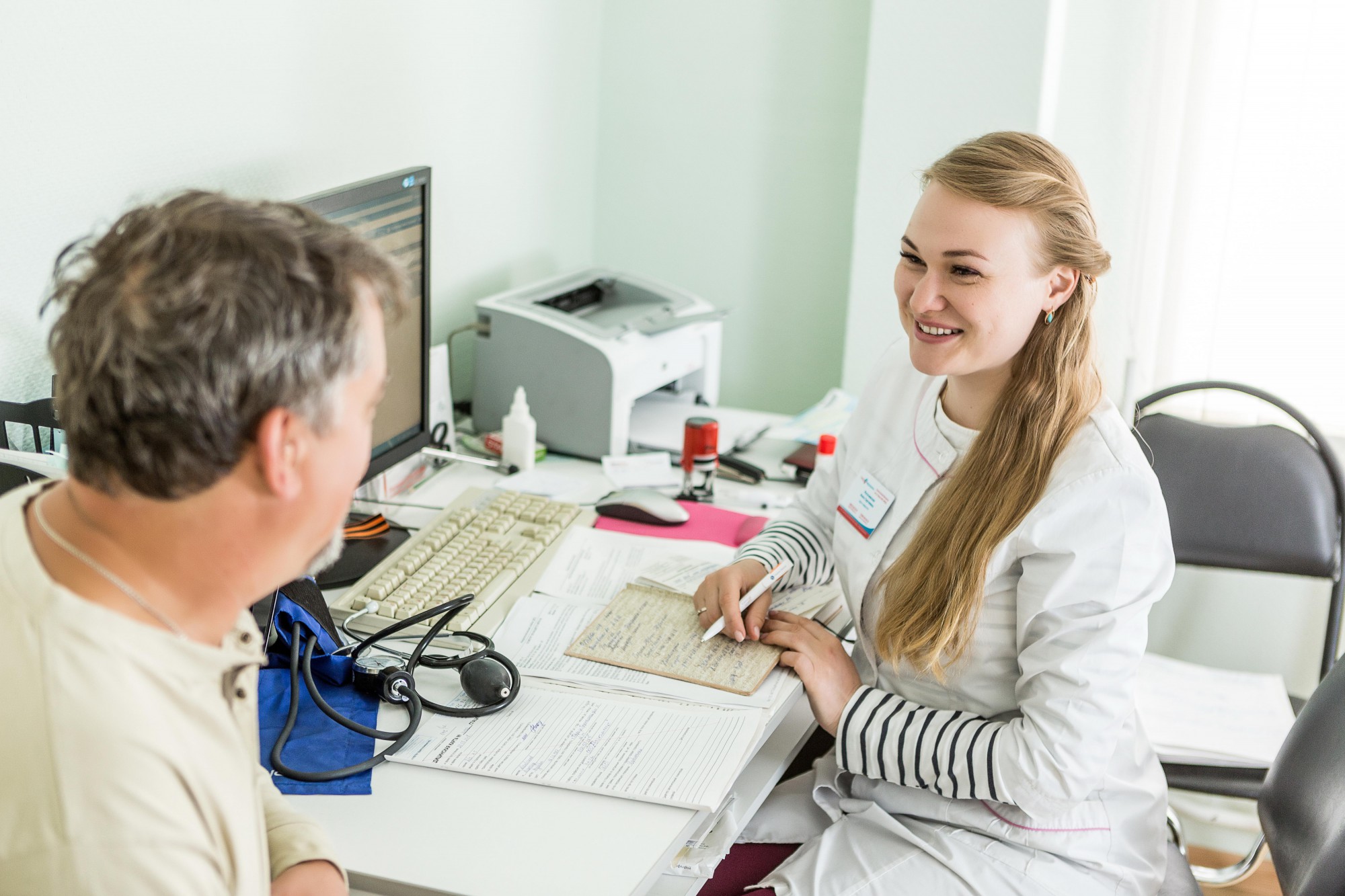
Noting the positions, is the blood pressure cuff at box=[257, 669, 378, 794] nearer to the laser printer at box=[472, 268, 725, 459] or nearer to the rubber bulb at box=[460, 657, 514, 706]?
the rubber bulb at box=[460, 657, 514, 706]

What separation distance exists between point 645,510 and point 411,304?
0.46m

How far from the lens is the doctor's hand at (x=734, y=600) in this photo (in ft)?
4.40

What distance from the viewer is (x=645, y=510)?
5.62 feet

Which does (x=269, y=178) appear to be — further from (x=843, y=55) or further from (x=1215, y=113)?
(x=1215, y=113)

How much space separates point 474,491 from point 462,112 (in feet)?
2.58

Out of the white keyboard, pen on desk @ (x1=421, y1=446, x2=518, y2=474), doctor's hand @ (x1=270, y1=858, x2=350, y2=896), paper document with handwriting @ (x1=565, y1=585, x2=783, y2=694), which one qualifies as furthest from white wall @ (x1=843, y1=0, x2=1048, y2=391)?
doctor's hand @ (x1=270, y1=858, x2=350, y2=896)

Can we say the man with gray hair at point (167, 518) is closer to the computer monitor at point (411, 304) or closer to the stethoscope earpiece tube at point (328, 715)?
the stethoscope earpiece tube at point (328, 715)

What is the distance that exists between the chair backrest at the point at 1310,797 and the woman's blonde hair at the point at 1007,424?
383mm

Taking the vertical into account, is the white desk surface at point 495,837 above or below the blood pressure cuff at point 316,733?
below

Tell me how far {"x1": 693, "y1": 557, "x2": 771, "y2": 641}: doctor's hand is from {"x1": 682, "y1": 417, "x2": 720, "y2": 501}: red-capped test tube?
16.5 inches

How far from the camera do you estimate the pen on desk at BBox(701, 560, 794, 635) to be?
1346 millimetres

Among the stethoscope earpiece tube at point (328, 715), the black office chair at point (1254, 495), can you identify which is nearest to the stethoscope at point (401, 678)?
the stethoscope earpiece tube at point (328, 715)

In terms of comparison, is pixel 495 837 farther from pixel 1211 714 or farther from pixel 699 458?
pixel 1211 714

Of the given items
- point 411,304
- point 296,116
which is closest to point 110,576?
point 411,304
